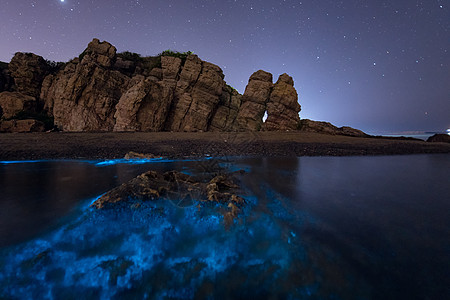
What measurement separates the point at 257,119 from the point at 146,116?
1273 centimetres

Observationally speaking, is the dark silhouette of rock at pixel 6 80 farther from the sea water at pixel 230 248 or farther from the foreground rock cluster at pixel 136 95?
the sea water at pixel 230 248

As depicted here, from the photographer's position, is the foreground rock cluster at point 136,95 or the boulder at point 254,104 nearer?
the foreground rock cluster at point 136,95

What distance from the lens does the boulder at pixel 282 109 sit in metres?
20.9

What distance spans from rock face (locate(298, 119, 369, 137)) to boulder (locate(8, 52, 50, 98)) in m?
31.9

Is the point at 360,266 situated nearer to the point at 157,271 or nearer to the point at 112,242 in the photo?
the point at 157,271

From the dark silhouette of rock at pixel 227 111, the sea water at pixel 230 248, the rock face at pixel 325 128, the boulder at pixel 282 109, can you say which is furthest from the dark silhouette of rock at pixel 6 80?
the rock face at pixel 325 128

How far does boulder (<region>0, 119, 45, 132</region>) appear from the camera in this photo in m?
14.1

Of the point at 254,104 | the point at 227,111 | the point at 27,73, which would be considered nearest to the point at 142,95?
the point at 227,111

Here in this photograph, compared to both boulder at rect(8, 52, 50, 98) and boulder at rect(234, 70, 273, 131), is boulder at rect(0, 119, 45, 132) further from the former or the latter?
boulder at rect(234, 70, 273, 131)

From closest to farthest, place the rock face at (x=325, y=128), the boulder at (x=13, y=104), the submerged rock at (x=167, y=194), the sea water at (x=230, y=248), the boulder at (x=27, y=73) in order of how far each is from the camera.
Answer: the sea water at (x=230, y=248) < the submerged rock at (x=167, y=194) < the boulder at (x=13, y=104) < the rock face at (x=325, y=128) < the boulder at (x=27, y=73)

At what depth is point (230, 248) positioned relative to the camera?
2.25 m

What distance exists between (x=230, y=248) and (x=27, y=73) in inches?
1211

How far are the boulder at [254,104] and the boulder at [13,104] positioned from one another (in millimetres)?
22139

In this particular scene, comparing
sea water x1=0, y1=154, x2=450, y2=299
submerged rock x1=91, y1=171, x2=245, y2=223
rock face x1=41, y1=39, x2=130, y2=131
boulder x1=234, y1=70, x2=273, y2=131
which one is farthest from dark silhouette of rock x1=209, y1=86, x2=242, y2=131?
sea water x1=0, y1=154, x2=450, y2=299
